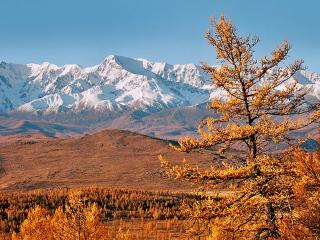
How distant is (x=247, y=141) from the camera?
16.1 metres

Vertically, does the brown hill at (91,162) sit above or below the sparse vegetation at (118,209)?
above

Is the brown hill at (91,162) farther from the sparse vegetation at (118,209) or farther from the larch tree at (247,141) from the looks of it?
the larch tree at (247,141)

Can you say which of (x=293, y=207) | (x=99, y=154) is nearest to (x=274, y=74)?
(x=293, y=207)

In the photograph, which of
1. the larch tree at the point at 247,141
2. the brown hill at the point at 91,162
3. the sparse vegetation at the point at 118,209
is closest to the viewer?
the larch tree at the point at 247,141

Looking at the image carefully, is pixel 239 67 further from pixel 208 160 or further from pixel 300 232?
pixel 208 160

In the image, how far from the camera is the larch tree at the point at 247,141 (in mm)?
14938

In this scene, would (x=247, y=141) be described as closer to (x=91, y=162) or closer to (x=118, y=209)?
(x=118, y=209)

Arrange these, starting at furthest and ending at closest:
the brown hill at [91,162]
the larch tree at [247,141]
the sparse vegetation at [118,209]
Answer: the brown hill at [91,162], the sparse vegetation at [118,209], the larch tree at [247,141]

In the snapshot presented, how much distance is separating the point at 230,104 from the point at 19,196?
2214 centimetres

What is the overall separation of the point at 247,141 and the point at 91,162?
76.0m

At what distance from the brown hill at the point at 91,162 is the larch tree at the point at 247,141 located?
46.8 metres

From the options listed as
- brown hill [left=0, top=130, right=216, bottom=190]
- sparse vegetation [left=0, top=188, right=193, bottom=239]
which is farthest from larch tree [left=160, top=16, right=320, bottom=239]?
brown hill [left=0, top=130, right=216, bottom=190]

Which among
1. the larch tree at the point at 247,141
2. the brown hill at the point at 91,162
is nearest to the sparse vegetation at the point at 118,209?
the larch tree at the point at 247,141

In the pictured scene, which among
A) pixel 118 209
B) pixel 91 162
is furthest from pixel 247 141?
pixel 91 162
